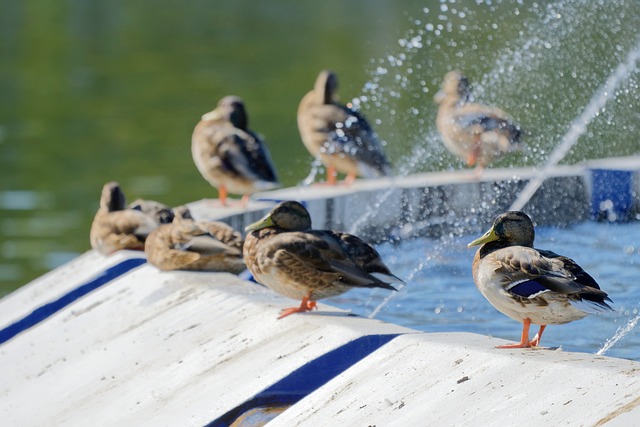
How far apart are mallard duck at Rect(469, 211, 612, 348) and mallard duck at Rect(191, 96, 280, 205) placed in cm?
437

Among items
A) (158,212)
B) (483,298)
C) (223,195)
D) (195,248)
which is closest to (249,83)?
(223,195)

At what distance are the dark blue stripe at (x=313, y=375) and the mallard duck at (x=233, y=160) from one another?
4.07m

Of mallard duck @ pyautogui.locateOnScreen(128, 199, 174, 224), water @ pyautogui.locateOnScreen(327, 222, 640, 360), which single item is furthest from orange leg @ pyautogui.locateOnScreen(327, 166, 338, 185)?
mallard duck @ pyautogui.locateOnScreen(128, 199, 174, 224)

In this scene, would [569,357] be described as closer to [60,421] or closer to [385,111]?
[60,421]

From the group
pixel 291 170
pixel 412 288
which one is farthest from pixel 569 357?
pixel 291 170

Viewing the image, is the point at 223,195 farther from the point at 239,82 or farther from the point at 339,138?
the point at 239,82

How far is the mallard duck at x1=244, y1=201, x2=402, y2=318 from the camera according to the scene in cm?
655

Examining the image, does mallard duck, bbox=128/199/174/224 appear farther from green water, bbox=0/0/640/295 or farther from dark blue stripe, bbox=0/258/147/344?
green water, bbox=0/0/640/295

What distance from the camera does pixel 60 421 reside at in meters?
6.34

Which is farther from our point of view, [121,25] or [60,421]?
[121,25]

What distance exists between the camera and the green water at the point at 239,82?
604 inches

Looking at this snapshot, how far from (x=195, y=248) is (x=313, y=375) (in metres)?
2.03

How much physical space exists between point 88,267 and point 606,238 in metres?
3.79

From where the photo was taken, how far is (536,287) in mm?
5461
